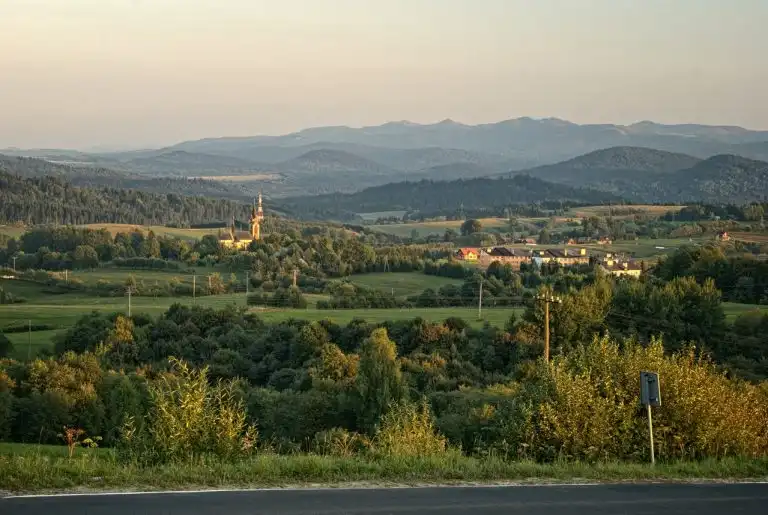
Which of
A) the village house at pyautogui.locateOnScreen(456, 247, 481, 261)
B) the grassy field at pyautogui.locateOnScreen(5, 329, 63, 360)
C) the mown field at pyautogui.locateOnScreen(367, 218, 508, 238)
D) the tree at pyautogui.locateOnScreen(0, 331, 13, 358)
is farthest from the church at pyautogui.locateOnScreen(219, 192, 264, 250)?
the tree at pyautogui.locateOnScreen(0, 331, 13, 358)

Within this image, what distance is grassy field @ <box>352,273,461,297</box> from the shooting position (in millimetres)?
78000

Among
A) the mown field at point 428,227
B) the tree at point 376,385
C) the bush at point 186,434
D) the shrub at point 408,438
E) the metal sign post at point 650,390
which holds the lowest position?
the mown field at point 428,227

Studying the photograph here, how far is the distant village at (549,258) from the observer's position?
277 feet

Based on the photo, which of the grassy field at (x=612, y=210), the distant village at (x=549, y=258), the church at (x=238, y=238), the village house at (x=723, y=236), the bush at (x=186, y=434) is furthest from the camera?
the grassy field at (x=612, y=210)

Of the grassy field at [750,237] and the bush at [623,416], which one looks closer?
the bush at [623,416]

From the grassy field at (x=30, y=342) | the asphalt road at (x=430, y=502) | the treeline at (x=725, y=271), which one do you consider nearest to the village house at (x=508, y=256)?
the treeline at (x=725, y=271)

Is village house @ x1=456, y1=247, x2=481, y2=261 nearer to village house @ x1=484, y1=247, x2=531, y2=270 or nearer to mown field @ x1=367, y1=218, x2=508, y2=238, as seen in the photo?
village house @ x1=484, y1=247, x2=531, y2=270

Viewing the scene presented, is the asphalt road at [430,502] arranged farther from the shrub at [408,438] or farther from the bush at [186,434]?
the shrub at [408,438]

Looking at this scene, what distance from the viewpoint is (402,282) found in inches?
3255

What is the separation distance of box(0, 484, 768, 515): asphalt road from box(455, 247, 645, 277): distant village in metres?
68.0

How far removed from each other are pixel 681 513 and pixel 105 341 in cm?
4286

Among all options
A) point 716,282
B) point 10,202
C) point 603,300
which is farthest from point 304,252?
point 10,202

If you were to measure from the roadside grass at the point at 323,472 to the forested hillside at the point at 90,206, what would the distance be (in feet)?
481

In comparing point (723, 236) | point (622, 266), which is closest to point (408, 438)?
point (622, 266)
